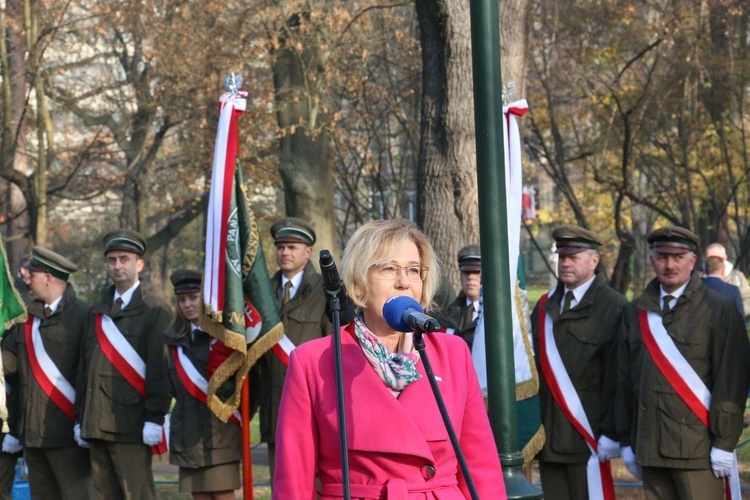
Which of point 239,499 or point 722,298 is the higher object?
point 722,298

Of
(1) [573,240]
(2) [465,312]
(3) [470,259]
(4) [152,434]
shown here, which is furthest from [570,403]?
(4) [152,434]

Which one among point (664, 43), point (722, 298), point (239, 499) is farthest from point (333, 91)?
point (722, 298)

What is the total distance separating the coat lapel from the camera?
3.51m

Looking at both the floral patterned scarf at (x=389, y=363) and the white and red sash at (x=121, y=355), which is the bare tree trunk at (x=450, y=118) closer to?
the white and red sash at (x=121, y=355)

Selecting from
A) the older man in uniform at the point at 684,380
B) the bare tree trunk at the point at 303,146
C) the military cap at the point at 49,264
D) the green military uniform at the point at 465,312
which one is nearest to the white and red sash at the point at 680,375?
the older man in uniform at the point at 684,380

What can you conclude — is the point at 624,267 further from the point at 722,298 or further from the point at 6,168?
the point at 722,298

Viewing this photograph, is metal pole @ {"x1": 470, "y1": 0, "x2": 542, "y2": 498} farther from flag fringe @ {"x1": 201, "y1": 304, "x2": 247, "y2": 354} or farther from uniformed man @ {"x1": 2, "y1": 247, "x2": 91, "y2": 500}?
uniformed man @ {"x1": 2, "y1": 247, "x2": 91, "y2": 500}

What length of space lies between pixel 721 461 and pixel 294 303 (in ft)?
10.3

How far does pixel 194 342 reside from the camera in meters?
8.08

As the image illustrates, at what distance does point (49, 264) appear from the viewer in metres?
8.51

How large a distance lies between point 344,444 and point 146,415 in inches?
202

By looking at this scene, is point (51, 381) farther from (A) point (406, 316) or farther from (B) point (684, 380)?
(A) point (406, 316)

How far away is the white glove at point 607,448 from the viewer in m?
6.93

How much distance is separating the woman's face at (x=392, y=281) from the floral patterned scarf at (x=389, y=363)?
0.28 feet
